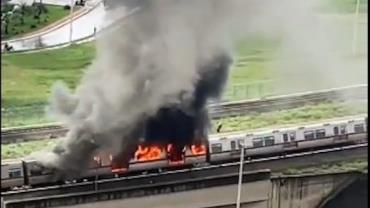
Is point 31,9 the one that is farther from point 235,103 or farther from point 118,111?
point 235,103

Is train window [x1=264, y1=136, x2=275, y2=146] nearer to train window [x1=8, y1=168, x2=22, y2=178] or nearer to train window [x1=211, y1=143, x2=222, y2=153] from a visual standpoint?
train window [x1=211, y1=143, x2=222, y2=153]

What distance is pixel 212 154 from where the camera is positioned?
9.43ft

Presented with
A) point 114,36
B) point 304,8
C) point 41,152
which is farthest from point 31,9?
point 304,8

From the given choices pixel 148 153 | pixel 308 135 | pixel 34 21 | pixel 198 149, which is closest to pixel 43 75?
pixel 34 21

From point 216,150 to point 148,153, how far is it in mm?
248

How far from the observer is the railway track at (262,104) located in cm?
266

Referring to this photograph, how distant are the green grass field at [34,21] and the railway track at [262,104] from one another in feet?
1.04

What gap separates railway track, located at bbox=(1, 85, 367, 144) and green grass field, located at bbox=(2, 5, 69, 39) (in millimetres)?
316

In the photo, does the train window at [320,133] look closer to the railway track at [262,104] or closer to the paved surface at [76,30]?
the railway track at [262,104]

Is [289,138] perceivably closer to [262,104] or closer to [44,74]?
[262,104]

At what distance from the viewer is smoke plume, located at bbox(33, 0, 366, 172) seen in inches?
105

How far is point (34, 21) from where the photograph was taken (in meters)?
2.65

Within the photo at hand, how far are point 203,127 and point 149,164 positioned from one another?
0.23 metres

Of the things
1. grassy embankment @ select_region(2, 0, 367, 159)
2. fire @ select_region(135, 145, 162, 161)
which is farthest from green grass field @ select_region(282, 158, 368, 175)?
fire @ select_region(135, 145, 162, 161)
